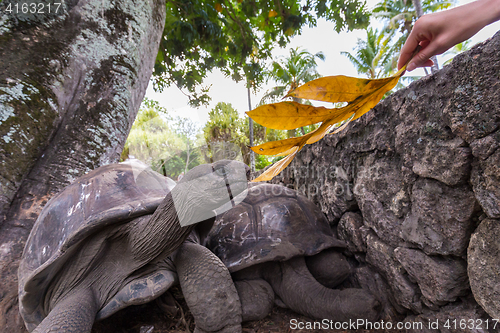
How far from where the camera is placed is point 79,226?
1.05m

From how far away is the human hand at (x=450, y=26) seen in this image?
0.62 metres

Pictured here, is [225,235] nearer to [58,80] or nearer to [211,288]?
[211,288]

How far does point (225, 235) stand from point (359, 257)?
0.82 meters

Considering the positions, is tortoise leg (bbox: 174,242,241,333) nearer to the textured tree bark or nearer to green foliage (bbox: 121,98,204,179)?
green foliage (bbox: 121,98,204,179)

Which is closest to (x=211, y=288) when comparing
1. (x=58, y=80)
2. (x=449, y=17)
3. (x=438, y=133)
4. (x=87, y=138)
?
(x=438, y=133)

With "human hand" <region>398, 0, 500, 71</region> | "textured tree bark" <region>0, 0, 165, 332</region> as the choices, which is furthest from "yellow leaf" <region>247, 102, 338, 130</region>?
"textured tree bark" <region>0, 0, 165, 332</region>

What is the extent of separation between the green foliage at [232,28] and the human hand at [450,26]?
235 centimetres

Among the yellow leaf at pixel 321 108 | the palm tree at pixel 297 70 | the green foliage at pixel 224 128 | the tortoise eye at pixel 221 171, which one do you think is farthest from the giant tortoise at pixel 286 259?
the palm tree at pixel 297 70

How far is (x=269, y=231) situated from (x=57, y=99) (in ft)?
5.66

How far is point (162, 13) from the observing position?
88.0 inches

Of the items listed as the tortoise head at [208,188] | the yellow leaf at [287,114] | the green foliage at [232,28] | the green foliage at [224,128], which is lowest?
the tortoise head at [208,188]

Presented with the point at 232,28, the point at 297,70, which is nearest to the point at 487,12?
the point at 232,28

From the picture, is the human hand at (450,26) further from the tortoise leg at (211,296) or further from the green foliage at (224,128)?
the tortoise leg at (211,296)

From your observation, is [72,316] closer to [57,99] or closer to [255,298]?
[255,298]
